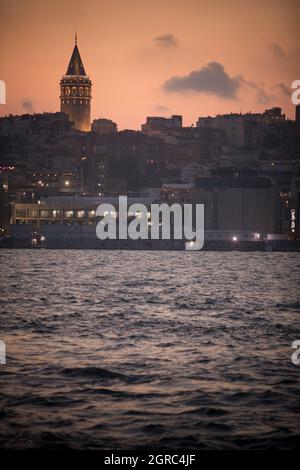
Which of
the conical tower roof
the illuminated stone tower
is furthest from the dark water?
the conical tower roof

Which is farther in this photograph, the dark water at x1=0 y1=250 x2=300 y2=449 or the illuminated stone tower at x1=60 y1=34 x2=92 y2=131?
the illuminated stone tower at x1=60 y1=34 x2=92 y2=131

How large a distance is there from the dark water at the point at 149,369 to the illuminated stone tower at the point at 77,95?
135120mm

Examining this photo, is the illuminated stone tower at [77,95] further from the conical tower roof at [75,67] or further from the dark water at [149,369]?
the dark water at [149,369]

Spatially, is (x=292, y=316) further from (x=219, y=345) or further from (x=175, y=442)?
(x=175, y=442)

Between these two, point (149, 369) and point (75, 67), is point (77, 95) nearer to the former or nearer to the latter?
point (75, 67)

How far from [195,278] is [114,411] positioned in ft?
122

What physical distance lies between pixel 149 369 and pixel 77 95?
543 feet

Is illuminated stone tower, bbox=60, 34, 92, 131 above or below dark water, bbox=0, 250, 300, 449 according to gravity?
above

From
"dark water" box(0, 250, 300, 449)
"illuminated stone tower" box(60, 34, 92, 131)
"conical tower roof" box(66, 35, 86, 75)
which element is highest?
"conical tower roof" box(66, 35, 86, 75)

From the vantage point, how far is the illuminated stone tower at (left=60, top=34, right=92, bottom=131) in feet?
582

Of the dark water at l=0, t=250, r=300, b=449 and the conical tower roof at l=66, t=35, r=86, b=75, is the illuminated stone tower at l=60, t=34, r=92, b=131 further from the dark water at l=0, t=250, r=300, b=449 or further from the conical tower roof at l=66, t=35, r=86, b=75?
the dark water at l=0, t=250, r=300, b=449

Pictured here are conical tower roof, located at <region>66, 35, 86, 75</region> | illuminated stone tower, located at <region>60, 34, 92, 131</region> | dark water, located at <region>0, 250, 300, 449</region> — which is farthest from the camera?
conical tower roof, located at <region>66, 35, 86, 75</region>

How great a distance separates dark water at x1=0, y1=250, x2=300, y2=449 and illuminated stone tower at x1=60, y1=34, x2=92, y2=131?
135 m

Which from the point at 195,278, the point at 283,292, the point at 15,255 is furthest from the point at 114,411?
the point at 15,255
